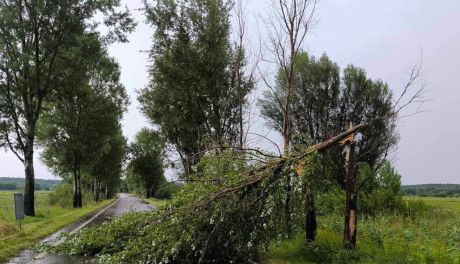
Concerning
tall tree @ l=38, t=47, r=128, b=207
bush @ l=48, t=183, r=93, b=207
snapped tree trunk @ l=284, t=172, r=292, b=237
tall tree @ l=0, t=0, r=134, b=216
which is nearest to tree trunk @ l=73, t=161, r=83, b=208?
tall tree @ l=38, t=47, r=128, b=207

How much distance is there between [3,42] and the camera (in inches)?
883

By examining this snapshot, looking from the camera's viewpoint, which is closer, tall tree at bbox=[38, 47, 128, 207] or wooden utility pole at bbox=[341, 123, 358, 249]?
wooden utility pole at bbox=[341, 123, 358, 249]

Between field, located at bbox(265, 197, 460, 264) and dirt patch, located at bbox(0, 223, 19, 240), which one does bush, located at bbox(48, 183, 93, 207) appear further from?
field, located at bbox(265, 197, 460, 264)

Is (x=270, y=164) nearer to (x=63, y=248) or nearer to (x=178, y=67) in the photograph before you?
(x=63, y=248)

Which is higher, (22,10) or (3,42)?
(22,10)

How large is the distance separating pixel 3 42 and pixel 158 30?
8.06 meters

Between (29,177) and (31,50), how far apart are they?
6.88 metres

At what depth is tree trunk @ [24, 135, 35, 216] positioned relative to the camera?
2291cm

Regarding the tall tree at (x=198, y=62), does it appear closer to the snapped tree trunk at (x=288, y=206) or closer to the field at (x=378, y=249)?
the field at (x=378, y=249)

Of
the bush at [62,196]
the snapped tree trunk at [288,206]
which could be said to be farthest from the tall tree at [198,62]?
the bush at [62,196]

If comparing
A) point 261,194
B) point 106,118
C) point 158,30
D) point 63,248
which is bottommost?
point 63,248

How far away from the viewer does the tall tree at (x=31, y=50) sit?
22.5m

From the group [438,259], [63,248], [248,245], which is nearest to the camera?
[438,259]

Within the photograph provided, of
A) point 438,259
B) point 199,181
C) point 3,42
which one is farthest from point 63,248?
point 3,42
